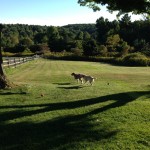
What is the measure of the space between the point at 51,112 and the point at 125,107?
3.19 meters

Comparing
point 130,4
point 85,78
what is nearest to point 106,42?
point 85,78

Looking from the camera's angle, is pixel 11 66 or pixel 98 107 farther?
pixel 11 66

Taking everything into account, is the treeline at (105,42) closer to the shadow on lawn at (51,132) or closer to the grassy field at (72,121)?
the grassy field at (72,121)

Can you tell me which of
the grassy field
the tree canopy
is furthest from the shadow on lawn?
the tree canopy

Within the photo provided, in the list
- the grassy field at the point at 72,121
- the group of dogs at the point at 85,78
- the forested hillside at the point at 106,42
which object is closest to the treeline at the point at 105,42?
the forested hillside at the point at 106,42

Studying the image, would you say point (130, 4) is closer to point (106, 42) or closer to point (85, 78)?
point (85, 78)

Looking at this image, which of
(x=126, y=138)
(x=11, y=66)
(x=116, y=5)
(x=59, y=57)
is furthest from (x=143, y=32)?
(x=126, y=138)

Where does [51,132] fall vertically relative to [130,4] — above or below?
below

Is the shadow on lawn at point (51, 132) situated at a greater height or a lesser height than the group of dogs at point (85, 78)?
lesser

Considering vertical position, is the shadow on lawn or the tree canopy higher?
the tree canopy

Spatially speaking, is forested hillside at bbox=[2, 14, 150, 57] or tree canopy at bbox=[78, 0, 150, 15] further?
forested hillside at bbox=[2, 14, 150, 57]

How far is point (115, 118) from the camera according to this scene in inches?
505

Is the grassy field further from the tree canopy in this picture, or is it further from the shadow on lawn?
the tree canopy

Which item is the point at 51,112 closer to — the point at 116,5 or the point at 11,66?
the point at 116,5
